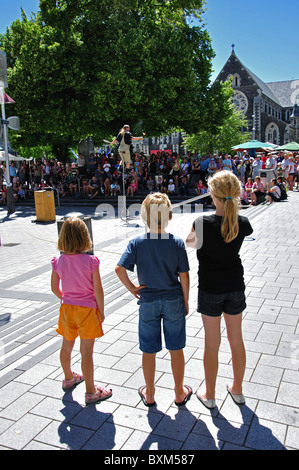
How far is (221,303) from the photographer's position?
3.05 m

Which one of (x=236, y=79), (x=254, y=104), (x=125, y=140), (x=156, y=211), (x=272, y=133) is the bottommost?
(x=156, y=211)

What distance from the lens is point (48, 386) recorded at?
11.9ft

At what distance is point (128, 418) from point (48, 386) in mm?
938

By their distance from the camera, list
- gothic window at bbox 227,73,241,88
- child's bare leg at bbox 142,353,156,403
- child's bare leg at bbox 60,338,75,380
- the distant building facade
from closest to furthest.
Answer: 1. child's bare leg at bbox 142,353,156,403
2. child's bare leg at bbox 60,338,75,380
3. the distant building facade
4. gothic window at bbox 227,73,241,88

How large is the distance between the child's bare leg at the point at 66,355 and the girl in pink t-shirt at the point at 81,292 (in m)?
0.01

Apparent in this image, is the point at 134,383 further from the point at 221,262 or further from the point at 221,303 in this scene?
the point at 221,262

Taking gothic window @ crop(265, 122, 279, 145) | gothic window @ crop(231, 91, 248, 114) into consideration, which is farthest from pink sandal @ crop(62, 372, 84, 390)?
gothic window @ crop(265, 122, 279, 145)

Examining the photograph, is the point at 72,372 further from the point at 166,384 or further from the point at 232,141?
the point at 232,141

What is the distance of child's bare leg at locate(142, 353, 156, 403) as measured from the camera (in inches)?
124

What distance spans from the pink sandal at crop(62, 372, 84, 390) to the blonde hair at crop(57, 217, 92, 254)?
1.29 m

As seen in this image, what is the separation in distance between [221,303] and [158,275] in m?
0.56

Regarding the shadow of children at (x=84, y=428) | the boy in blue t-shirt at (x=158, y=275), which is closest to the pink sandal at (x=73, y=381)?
the shadow of children at (x=84, y=428)

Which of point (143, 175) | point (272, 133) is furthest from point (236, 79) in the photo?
point (143, 175)

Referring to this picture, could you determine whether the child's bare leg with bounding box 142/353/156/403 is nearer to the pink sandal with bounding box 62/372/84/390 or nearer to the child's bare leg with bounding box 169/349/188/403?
the child's bare leg with bounding box 169/349/188/403
